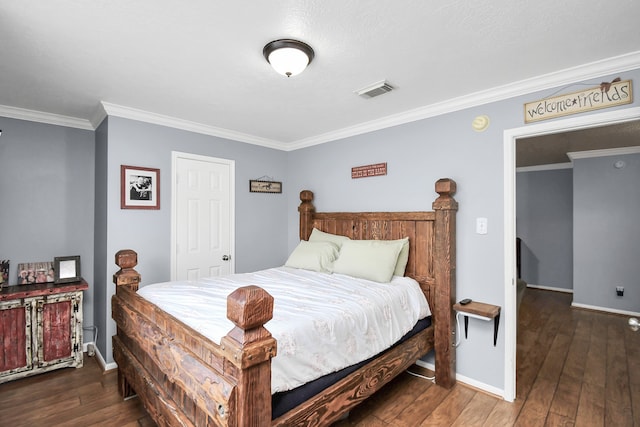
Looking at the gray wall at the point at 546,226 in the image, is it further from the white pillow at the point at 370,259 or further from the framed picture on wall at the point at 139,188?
the framed picture on wall at the point at 139,188

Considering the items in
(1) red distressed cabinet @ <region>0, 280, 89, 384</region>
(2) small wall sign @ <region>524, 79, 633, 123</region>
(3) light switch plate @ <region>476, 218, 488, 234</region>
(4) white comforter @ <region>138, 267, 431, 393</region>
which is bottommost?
(1) red distressed cabinet @ <region>0, 280, 89, 384</region>

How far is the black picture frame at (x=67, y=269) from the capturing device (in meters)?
3.03

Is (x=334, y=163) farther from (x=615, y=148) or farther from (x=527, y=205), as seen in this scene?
(x=527, y=205)

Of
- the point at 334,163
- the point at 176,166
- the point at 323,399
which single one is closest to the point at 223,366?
the point at 323,399

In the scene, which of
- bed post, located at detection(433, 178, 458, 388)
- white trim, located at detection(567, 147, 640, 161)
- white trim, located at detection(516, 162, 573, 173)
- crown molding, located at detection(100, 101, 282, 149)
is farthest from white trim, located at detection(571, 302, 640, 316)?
crown molding, located at detection(100, 101, 282, 149)

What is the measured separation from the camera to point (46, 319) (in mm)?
2775

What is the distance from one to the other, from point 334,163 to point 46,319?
3249mm

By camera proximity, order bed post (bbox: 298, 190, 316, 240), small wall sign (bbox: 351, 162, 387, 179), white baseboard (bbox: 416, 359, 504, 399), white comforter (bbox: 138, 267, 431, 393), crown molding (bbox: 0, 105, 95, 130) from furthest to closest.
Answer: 1. bed post (bbox: 298, 190, 316, 240)
2. small wall sign (bbox: 351, 162, 387, 179)
3. crown molding (bbox: 0, 105, 95, 130)
4. white baseboard (bbox: 416, 359, 504, 399)
5. white comforter (bbox: 138, 267, 431, 393)

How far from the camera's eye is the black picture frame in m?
3.03

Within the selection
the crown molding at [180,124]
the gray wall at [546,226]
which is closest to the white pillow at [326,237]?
the crown molding at [180,124]

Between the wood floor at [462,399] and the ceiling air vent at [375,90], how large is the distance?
245 cm

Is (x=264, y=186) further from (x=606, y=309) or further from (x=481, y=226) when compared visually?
(x=606, y=309)

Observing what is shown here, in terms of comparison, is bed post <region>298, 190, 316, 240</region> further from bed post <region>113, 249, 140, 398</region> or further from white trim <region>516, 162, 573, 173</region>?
white trim <region>516, 162, 573, 173</region>

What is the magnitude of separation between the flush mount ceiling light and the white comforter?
149 cm
